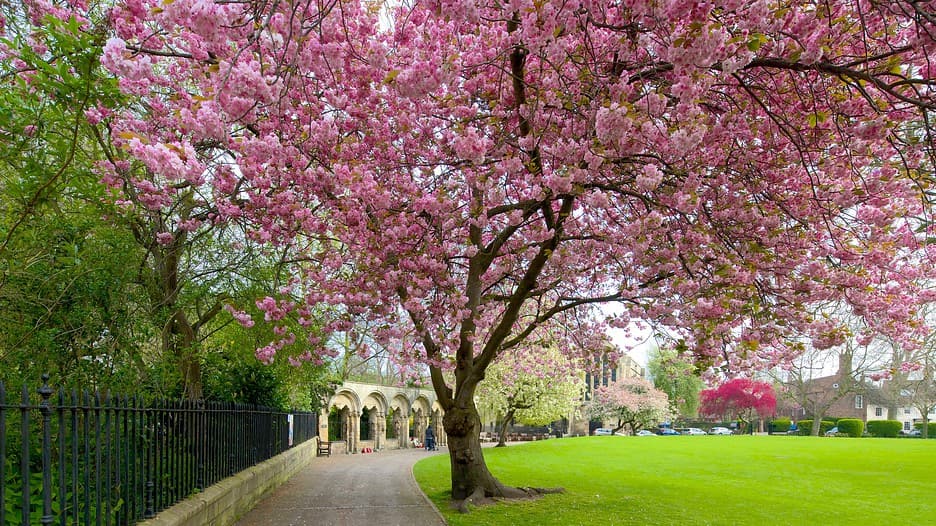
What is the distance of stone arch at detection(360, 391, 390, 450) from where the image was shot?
36500mm

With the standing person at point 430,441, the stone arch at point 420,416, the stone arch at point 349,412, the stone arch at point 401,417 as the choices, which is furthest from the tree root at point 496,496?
the stone arch at point 420,416

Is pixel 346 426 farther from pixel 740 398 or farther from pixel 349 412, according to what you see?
pixel 740 398

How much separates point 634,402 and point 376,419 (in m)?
22.4

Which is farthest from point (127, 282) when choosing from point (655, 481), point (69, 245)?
point (655, 481)

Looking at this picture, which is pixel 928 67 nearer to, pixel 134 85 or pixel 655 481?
pixel 134 85

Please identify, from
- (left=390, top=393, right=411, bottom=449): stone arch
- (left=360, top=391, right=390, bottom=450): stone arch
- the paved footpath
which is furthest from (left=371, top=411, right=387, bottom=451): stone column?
the paved footpath

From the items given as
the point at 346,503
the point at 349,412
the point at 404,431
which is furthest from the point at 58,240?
the point at 404,431

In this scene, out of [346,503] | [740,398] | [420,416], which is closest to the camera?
[346,503]

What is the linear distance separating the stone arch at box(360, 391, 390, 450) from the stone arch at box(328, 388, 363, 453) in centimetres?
151

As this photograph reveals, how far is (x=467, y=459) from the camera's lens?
12.3 meters

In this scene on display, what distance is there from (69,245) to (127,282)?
1286mm

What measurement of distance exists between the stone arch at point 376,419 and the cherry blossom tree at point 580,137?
27453 mm

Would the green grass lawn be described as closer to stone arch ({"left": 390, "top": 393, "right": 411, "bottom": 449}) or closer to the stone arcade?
the stone arcade

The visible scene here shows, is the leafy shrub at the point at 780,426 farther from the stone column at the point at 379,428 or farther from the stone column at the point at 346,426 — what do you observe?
the stone column at the point at 346,426
